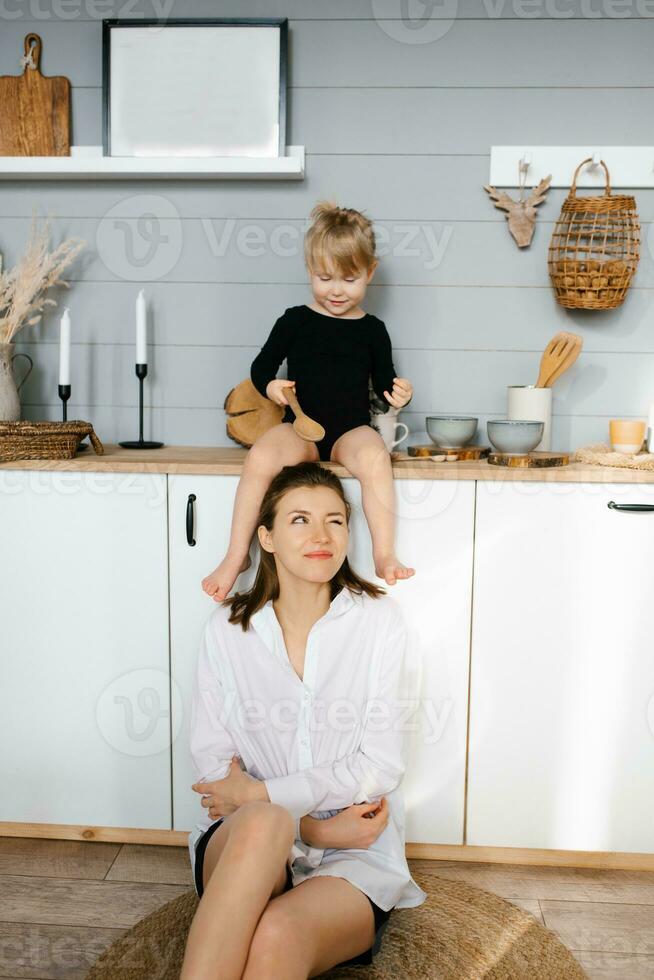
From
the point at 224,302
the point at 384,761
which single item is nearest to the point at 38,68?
the point at 224,302

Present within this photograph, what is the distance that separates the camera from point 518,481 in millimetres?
1804

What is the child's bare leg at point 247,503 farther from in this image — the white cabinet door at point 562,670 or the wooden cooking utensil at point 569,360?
the wooden cooking utensil at point 569,360

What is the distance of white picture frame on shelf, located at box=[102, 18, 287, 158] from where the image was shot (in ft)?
6.83

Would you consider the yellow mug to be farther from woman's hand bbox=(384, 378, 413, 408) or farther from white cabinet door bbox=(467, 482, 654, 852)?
woman's hand bbox=(384, 378, 413, 408)

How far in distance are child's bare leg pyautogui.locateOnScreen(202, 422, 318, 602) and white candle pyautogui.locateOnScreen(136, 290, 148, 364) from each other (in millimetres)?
483

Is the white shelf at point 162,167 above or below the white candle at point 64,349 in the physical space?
above

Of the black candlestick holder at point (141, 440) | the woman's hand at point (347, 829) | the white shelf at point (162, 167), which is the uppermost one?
the white shelf at point (162, 167)

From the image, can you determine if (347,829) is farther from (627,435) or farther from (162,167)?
(162,167)

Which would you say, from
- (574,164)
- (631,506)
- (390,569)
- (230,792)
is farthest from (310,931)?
(574,164)

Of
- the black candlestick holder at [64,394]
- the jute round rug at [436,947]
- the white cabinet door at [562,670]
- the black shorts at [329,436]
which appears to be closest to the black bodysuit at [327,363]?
the black shorts at [329,436]

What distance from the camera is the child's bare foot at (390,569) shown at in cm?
171

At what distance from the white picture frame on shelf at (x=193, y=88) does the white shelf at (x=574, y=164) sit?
21.4 inches

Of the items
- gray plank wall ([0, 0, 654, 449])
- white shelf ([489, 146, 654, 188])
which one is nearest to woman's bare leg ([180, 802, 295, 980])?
gray plank wall ([0, 0, 654, 449])

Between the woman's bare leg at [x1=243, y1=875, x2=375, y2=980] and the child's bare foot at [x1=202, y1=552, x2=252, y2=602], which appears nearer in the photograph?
the woman's bare leg at [x1=243, y1=875, x2=375, y2=980]
